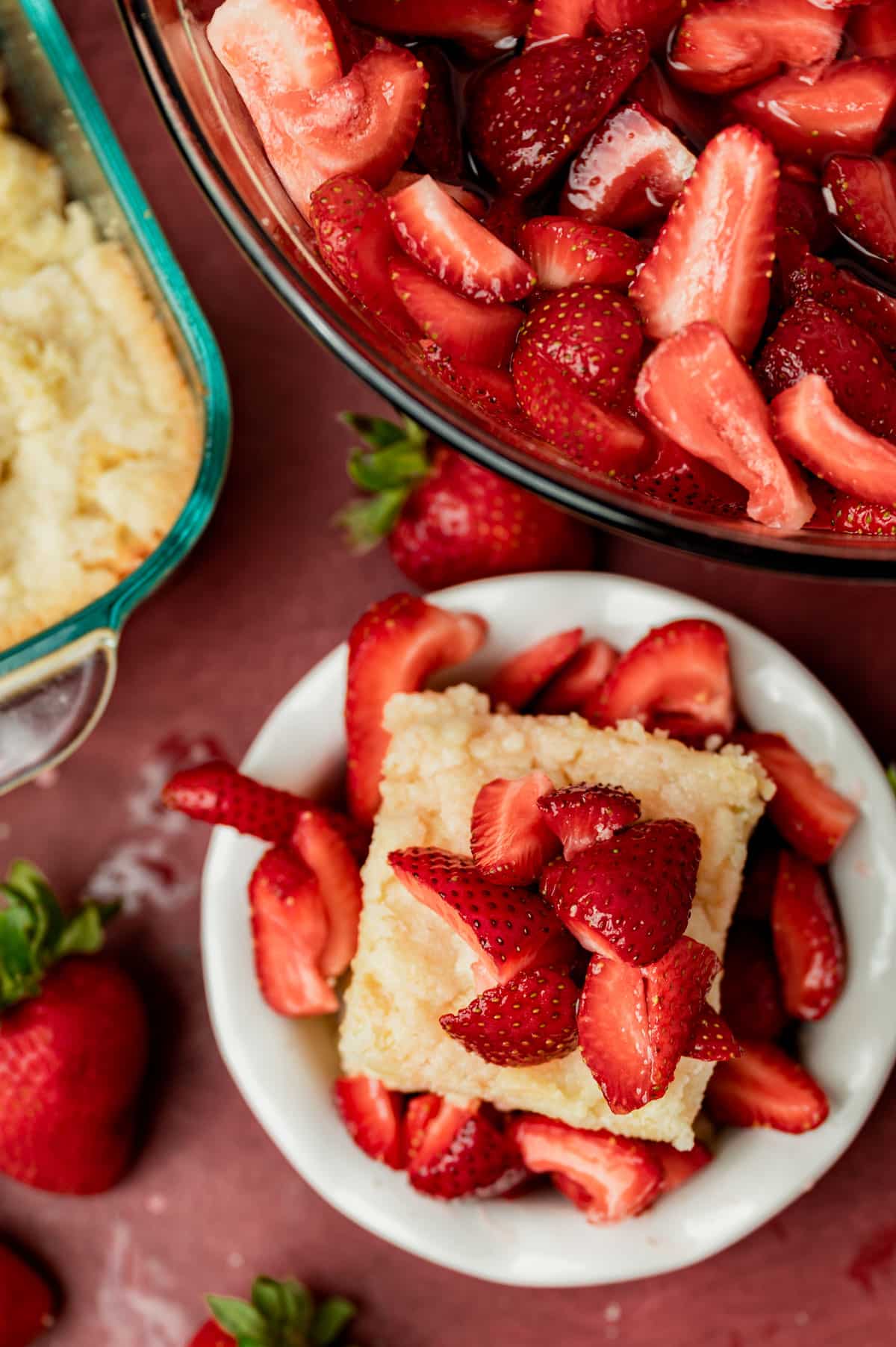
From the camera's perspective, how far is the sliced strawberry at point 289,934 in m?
1.29

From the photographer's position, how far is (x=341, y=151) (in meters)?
0.96

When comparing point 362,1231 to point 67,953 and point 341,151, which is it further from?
point 341,151

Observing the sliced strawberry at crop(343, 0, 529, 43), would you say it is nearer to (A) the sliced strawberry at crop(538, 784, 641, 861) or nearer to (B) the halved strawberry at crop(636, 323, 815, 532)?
(B) the halved strawberry at crop(636, 323, 815, 532)

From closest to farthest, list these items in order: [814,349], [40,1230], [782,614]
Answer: [814,349] < [782,614] < [40,1230]

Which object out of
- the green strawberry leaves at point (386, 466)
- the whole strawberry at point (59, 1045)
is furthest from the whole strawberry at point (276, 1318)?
the green strawberry leaves at point (386, 466)

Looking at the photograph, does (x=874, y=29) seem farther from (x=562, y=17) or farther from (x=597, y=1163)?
(x=597, y=1163)

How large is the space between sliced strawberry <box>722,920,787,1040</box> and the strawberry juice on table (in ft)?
1.75

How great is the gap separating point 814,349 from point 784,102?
0.22 m

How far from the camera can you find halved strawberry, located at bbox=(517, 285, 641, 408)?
91 centimetres

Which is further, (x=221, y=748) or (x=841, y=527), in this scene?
(x=221, y=748)

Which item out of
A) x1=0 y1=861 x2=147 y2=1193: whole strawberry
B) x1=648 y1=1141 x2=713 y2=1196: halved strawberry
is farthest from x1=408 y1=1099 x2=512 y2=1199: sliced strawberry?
x1=0 y1=861 x2=147 y2=1193: whole strawberry

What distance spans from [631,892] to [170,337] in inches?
30.2

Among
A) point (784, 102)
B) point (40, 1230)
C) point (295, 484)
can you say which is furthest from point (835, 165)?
point (40, 1230)

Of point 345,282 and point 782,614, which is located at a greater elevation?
point 345,282
